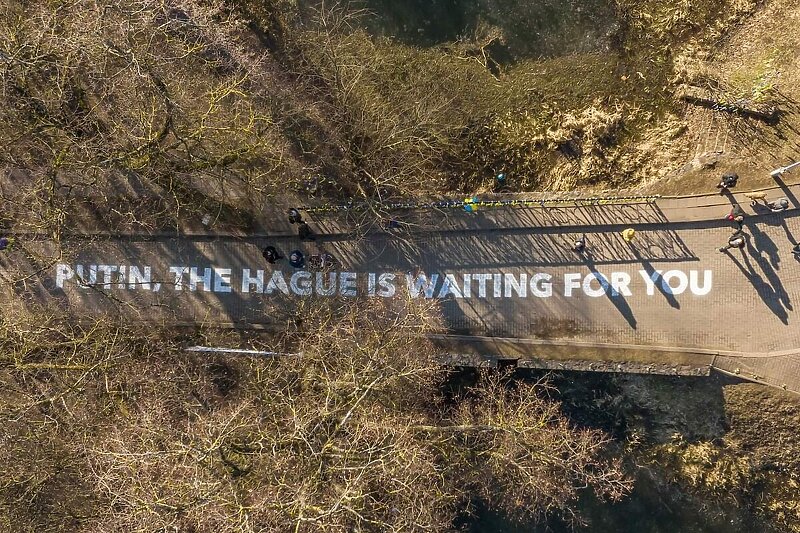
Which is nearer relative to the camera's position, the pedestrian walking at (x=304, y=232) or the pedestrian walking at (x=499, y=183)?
the pedestrian walking at (x=304, y=232)

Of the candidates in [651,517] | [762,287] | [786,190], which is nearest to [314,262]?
[762,287]

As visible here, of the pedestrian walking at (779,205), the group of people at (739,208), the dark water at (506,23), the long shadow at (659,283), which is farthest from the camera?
the dark water at (506,23)

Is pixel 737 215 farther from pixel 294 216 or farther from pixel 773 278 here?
pixel 294 216

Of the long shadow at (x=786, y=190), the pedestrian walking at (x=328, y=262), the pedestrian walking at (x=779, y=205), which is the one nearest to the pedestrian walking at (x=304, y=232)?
the pedestrian walking at (x=328, y=262)

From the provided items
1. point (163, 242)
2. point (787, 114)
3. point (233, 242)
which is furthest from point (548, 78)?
point (163, 242)

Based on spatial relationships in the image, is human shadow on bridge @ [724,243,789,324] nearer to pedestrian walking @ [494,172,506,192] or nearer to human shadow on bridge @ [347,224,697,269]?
human shadow on bridge @ [347,224,697,269]

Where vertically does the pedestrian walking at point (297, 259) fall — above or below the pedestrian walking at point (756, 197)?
above

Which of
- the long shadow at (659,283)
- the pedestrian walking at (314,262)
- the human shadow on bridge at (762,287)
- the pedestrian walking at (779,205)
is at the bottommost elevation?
the human shadow on bridge at (762,287)

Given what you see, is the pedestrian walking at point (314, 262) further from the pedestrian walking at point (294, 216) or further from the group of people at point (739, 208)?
the group of people at point (739, 208)

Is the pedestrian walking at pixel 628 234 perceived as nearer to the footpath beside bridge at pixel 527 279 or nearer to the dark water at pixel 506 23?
the footpath beside bridge at pixel 527 279

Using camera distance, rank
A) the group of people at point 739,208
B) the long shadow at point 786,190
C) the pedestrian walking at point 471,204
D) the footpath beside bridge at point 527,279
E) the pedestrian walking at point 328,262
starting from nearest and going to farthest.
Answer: the group of people at point 739,208 → the long shadow at point 786,190 → the footpath beside bridge at point 527,279 → the pedestrian walking at point 471,204 → the pedestrian walking at point 328,262
